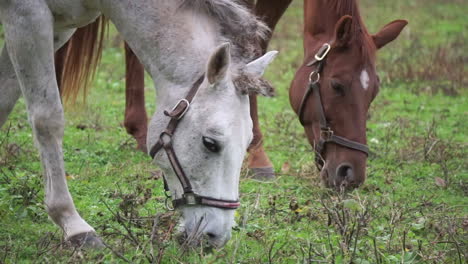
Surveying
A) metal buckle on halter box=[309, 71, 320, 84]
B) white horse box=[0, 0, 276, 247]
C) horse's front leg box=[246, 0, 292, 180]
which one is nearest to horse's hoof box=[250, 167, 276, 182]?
horse's front leg box=[246, 0, 292, 180]

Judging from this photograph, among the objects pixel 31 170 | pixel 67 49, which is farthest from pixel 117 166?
pixel 67 49

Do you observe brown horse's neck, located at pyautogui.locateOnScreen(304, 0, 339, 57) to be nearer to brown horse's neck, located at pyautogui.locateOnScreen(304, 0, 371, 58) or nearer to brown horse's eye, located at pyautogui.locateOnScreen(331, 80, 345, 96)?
brown horse's neck, located at pyautogui.locateOnScreen(304, 0, 371, 58)

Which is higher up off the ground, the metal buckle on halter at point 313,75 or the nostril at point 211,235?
the metal buckle on halter at point 313,75

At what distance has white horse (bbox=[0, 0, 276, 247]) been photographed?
3148 millimetres

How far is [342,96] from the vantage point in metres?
4.71

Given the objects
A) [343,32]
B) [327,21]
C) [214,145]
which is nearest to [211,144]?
[214,145]

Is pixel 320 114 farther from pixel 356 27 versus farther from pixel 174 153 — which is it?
pixel 174 153

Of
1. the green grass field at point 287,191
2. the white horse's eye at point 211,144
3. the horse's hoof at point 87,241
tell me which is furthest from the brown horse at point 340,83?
the horse's hoof at point 87,241

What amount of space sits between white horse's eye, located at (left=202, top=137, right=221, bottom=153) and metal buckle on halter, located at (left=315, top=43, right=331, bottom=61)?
6.43 ft

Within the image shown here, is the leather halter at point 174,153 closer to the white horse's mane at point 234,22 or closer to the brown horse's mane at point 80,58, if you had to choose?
the white horse's mane at point 234,22

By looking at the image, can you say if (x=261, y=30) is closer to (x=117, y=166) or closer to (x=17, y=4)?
(x=17, y=4)

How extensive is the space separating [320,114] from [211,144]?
1820 millimetres

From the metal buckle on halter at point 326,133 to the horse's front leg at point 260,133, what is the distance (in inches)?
29.2

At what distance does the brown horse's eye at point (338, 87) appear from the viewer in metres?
4.71
